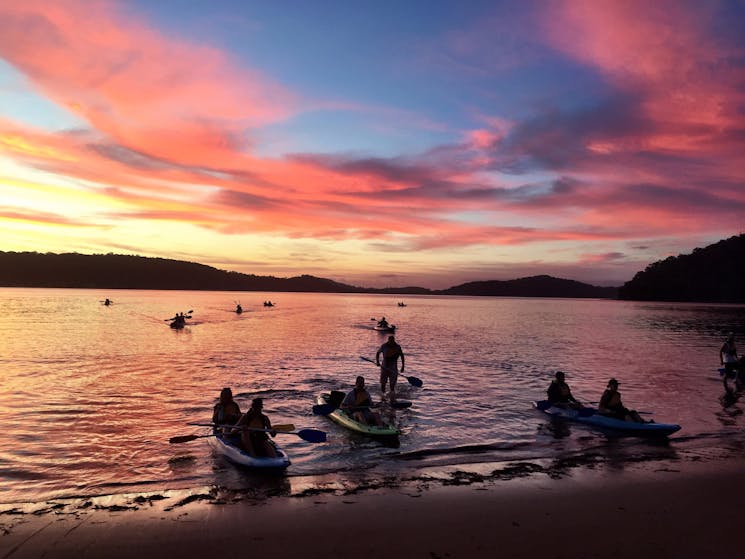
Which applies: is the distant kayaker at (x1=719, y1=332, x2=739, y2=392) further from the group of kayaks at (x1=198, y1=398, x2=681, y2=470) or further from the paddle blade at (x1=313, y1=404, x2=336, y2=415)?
the paddle blade at (x1=313, y1=404, x2=336, y2=415)

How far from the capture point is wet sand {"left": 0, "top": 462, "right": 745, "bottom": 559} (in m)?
8.51

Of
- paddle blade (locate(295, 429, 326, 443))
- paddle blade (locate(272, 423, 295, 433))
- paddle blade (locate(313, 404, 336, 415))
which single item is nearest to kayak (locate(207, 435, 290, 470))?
paddle blade (locate(272, 423, 295, 433))

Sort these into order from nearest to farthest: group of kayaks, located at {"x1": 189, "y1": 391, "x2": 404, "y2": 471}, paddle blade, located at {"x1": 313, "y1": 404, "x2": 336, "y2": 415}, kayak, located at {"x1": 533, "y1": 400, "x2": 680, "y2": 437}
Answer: group of kayaks, located at {"x1": 189, "y1": 391, "x2": 404, "y2": 471} < kayak, located at {"x1": 533, "y1": 400, "x2": 680, "y2": 437} < paddle blade, located at {"x1": 313, "y1": 404, "x2": 336, "y2": 415}

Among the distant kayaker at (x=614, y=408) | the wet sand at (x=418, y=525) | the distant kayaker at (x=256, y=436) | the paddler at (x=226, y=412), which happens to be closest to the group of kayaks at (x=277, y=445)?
the distant kayaker at (x=256, y=436)

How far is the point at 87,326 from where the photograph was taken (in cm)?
6222

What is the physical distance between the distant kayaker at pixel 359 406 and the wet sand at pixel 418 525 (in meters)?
5.27

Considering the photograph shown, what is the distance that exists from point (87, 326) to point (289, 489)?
6207 centimetres

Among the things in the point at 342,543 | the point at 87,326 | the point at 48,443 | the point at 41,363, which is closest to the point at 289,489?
the point at 342,543

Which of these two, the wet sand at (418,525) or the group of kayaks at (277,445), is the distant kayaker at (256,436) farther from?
the wet sand at (418,525)

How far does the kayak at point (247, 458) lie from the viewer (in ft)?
40.9

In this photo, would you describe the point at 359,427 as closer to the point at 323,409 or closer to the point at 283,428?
the point at 323,409

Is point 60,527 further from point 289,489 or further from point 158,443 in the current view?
point 158,443

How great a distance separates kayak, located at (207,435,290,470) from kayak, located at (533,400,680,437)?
473 inches

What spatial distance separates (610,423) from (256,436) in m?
12.9
